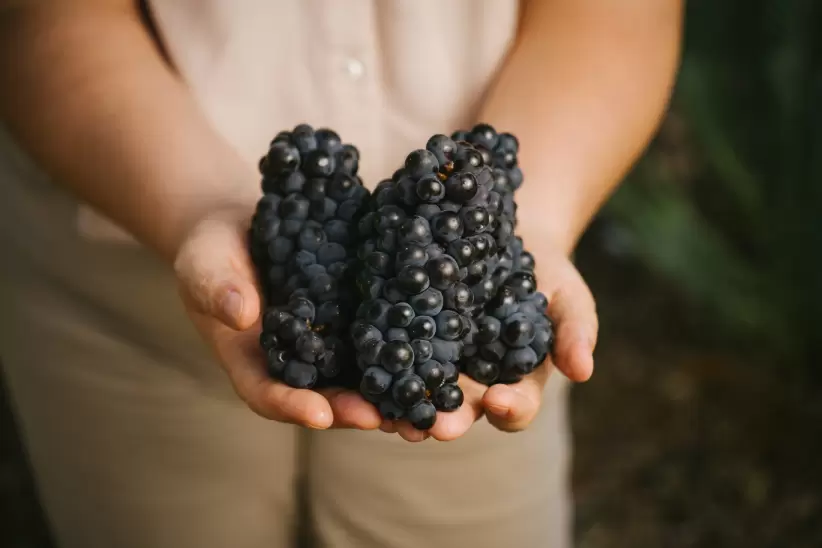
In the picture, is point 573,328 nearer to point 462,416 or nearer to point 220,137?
point 462,416

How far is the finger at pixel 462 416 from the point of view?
64 cm

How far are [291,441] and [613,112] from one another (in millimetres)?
551

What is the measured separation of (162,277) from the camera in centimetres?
89

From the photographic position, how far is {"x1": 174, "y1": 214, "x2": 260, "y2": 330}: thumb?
2.09 ft

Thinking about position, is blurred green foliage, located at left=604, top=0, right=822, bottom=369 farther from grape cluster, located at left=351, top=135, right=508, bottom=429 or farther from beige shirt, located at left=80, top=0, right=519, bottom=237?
grape cluster, located at left=351, top=135, right=508, bottom=429

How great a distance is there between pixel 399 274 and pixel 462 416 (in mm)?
130

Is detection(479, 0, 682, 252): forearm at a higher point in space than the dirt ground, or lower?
higher

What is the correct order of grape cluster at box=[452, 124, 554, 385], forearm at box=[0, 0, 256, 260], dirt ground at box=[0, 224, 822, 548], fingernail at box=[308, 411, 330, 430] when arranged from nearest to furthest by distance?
fingernail at box=[308, 411, 330, 430] < grape cluster at box=[452, 124, 554, 385] < forearm at box=[0, 0, 256, 260] < dirt ground at box=[0, 224, 822, 548]

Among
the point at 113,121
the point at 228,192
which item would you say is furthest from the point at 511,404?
the point at 113,121

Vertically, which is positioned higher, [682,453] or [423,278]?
[423,278]

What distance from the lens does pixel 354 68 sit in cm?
86

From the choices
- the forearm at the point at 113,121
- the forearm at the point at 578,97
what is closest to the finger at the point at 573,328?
the forearm at the point at 578,97

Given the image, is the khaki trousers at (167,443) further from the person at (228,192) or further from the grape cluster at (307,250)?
the grape cluster at (307,250)

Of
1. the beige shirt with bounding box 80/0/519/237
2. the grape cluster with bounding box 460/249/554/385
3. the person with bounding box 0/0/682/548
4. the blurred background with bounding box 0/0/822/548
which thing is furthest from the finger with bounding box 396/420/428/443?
the blurred background with bounding box 0/0/822/548
